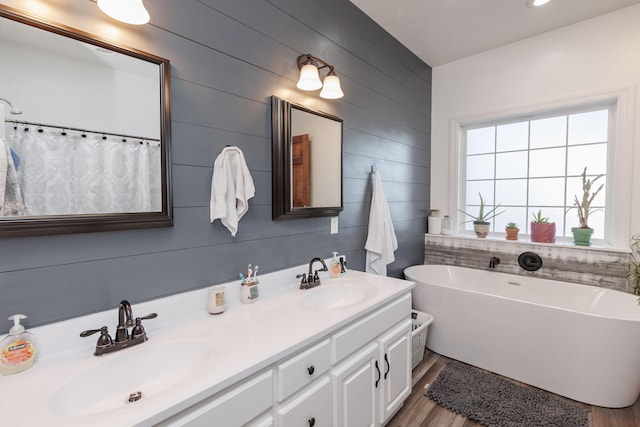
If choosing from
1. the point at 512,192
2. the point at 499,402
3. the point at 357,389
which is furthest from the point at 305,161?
the point at 512,192

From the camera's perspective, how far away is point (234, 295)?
1404mm

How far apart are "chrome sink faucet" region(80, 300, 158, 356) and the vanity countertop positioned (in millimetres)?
31

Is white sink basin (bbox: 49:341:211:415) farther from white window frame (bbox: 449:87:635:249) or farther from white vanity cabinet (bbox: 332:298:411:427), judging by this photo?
white window frame (bbox: 449:87:635:249)

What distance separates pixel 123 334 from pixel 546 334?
2.41m

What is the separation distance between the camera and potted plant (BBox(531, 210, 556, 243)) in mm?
2533

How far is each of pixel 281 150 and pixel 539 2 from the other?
2201 mm

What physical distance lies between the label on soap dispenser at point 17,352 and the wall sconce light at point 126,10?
3.61 ft

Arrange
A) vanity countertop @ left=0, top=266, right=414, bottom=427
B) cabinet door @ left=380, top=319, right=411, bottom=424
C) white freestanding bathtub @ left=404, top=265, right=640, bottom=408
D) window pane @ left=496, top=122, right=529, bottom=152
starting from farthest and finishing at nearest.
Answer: window pane @ left=496, top=122, right=529, bottom=152, white freestanding bathtub @ left=404, top=265, right=640, bottom=408, cabinet door @ left=380, top=319, right=411, bottom=424, vanity countertop @ left=0, top=266, right=414, bottom=427

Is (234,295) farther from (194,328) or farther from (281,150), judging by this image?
(281,150)

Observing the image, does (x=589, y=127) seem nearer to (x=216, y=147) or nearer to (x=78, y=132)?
(x=216, y=147)

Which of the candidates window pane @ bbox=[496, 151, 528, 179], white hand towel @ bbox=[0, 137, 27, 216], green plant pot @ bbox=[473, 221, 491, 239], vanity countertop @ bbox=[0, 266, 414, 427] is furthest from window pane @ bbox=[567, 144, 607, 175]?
white hand towel @ bbox=[0, 137, 27, 216]

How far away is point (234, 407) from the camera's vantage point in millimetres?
833

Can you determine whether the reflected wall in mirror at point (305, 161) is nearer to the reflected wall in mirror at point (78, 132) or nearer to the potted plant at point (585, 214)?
the reflected wall in mirror at point (78, 132)

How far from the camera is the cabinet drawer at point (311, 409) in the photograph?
3.29 ft
